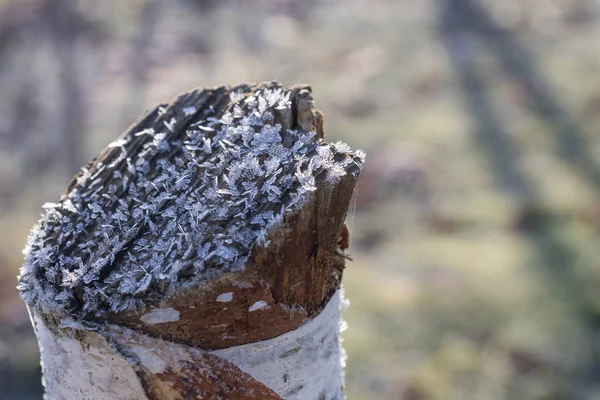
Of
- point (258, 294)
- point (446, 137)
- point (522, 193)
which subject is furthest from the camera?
point (446, 137)

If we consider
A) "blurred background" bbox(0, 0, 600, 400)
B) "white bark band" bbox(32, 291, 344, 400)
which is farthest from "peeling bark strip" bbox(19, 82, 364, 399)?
"blurred background" bbox(0, 0, 600, 400)

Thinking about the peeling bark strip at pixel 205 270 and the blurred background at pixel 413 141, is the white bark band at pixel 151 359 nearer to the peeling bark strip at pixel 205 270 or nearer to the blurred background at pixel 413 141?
the peeling bark strip at pixel 205 270

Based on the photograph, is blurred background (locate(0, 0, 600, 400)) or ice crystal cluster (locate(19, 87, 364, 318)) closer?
ice crystal cluster (locate(19, 87, 364, 318))

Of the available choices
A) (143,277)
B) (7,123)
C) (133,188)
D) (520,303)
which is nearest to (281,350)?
(143,277)

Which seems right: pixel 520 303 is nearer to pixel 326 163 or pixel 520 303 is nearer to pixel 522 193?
pixel 522 193

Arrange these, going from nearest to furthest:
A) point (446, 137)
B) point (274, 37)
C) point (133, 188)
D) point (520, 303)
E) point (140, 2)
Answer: point (133, 188), point (520, 303), point (446, 137), point (274, 37), point (140, 2)

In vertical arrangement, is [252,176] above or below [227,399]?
above

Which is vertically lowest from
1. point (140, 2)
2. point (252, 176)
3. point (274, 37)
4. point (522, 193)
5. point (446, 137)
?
point (252, 176)

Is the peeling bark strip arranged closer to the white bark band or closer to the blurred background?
the white bark band
